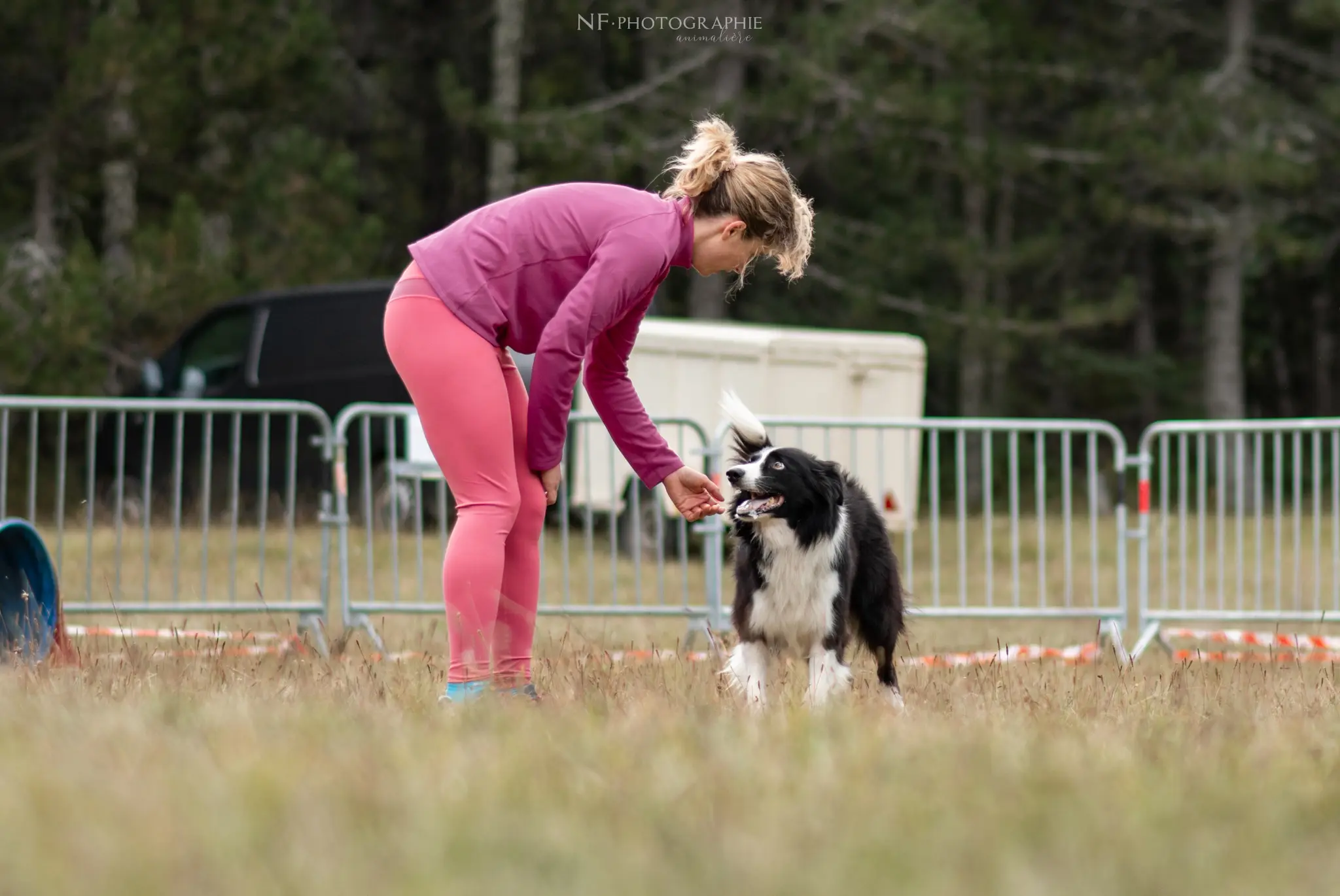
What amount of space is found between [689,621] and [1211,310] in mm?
16589

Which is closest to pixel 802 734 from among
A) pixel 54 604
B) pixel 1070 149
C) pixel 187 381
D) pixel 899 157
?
pixel 54 604

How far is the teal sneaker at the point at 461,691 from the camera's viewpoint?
13.1 ft

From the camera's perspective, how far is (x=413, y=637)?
7.99 metres

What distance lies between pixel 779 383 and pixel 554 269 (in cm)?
882

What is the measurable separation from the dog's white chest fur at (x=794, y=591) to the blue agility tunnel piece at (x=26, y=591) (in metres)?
2.27

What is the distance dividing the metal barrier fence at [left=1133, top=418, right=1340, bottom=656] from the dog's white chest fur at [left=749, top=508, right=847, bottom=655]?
1.78 m

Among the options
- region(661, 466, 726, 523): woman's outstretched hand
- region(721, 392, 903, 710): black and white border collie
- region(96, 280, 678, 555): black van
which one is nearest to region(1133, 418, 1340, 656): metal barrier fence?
region(721, 392, 903, 710): black and white border collie

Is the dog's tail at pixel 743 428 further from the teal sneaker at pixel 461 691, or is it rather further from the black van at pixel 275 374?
the black van at pixel 275 374

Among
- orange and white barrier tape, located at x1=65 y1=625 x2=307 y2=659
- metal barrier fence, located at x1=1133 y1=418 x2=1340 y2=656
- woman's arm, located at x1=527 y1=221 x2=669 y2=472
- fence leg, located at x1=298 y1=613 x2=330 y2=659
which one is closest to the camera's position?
woman's arm, located at x1=527 y1=221 x2=669 y2=472

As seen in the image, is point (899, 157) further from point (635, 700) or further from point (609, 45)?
point (635, 700)

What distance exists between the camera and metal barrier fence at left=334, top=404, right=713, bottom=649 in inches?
313

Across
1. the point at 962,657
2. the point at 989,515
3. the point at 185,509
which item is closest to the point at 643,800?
the point at 962,657

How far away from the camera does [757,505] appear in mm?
5605

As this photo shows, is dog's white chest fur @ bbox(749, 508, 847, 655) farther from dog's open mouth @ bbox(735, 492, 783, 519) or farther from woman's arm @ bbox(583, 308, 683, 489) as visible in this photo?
woman's arm @ bbox(583, 308, 683, 489)
